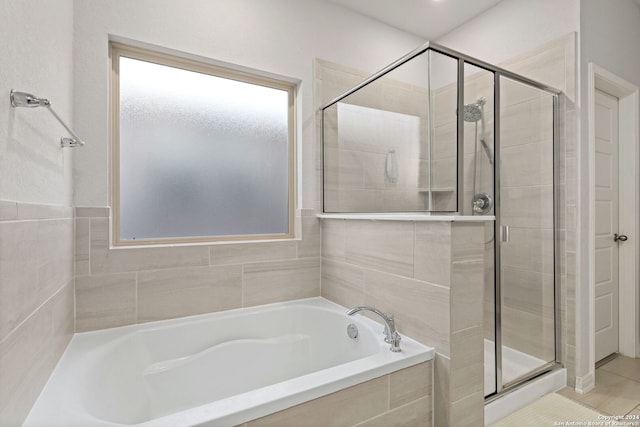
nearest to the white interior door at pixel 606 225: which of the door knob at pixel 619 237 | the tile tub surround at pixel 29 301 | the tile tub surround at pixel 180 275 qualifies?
the door knob at pixel 619 237

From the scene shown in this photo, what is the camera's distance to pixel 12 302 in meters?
0.90

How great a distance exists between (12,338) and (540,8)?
3.29m

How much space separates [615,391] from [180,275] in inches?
111

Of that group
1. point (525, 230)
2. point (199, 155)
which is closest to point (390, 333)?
point (525, 230)

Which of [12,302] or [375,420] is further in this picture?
[375,420]

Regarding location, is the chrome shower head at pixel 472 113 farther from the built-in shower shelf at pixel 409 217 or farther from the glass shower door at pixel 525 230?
the built-in shower shelf at pixel 409 217

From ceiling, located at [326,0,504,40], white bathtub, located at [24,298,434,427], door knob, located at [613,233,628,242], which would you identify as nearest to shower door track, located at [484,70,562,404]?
white bathtub, located at [24,298,434,427]

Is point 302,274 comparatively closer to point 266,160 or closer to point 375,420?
point 266,160

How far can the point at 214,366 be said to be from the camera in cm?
179

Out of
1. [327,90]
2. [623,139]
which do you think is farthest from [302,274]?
[623,139]

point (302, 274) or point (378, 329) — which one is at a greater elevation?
point (302, 274)

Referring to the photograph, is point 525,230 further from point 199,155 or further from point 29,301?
point 29,301

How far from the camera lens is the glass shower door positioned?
1.91m

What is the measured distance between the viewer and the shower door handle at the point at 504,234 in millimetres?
1911
